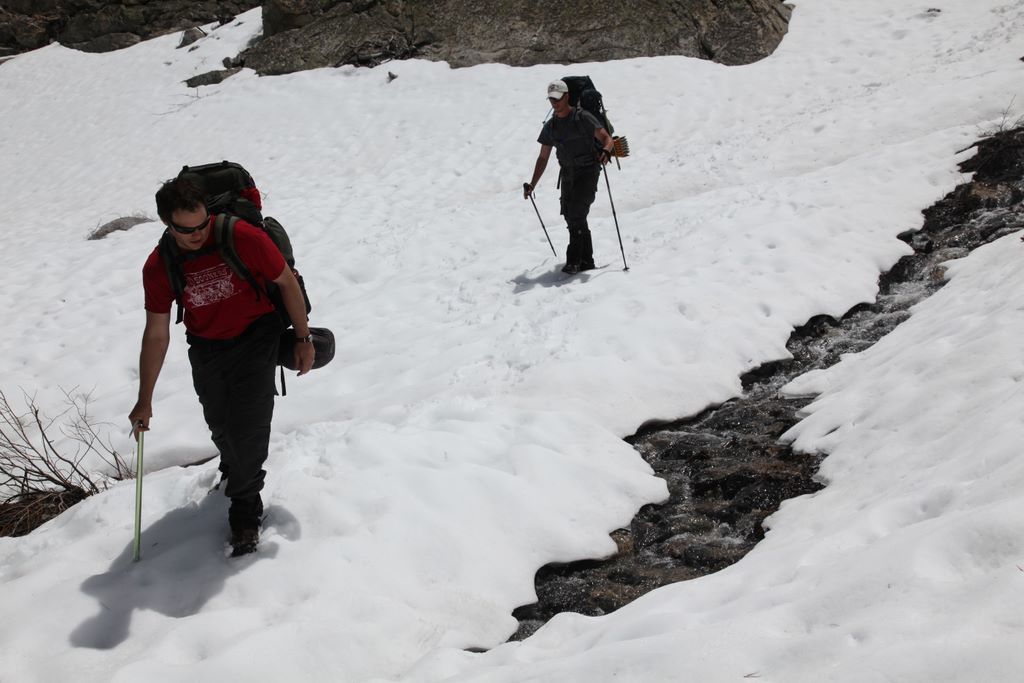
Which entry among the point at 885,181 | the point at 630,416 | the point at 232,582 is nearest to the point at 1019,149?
the point at 885,181

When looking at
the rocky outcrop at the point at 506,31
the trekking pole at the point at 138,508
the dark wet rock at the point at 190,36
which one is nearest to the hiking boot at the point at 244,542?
the trekking pole at the point at 138,508

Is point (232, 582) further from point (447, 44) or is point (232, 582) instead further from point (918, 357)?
point (447, 44)

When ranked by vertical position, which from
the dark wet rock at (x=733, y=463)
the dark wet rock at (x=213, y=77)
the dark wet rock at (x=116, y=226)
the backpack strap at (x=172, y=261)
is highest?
the dark wet rock at (x=213, y=77)

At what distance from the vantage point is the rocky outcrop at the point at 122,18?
23344 millimetres

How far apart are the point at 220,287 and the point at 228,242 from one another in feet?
0.87

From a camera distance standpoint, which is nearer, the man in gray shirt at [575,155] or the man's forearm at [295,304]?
the man's forearm at [295,304]

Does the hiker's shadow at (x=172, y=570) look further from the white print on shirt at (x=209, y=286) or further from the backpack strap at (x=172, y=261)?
the backpack strap at (x=172, y=261)

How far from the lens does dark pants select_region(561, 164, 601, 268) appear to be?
8.55 m

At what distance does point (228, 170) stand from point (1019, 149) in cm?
938

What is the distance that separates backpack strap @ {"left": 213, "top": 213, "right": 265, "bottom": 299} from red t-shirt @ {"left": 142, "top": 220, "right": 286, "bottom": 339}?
21 millimetres

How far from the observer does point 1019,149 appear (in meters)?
9.29

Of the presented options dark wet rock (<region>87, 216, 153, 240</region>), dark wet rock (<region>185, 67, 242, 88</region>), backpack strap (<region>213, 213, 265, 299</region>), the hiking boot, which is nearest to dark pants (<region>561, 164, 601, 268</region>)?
backpack strap (<region>213, 213, 265, 299</region>)

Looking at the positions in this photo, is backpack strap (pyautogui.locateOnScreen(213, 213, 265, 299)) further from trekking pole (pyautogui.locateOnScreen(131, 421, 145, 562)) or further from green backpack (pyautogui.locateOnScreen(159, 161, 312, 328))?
trekking pole (pyautogui.locateOnScreen(131, 421, 145, 562))

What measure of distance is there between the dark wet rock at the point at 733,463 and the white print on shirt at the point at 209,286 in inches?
90.6
